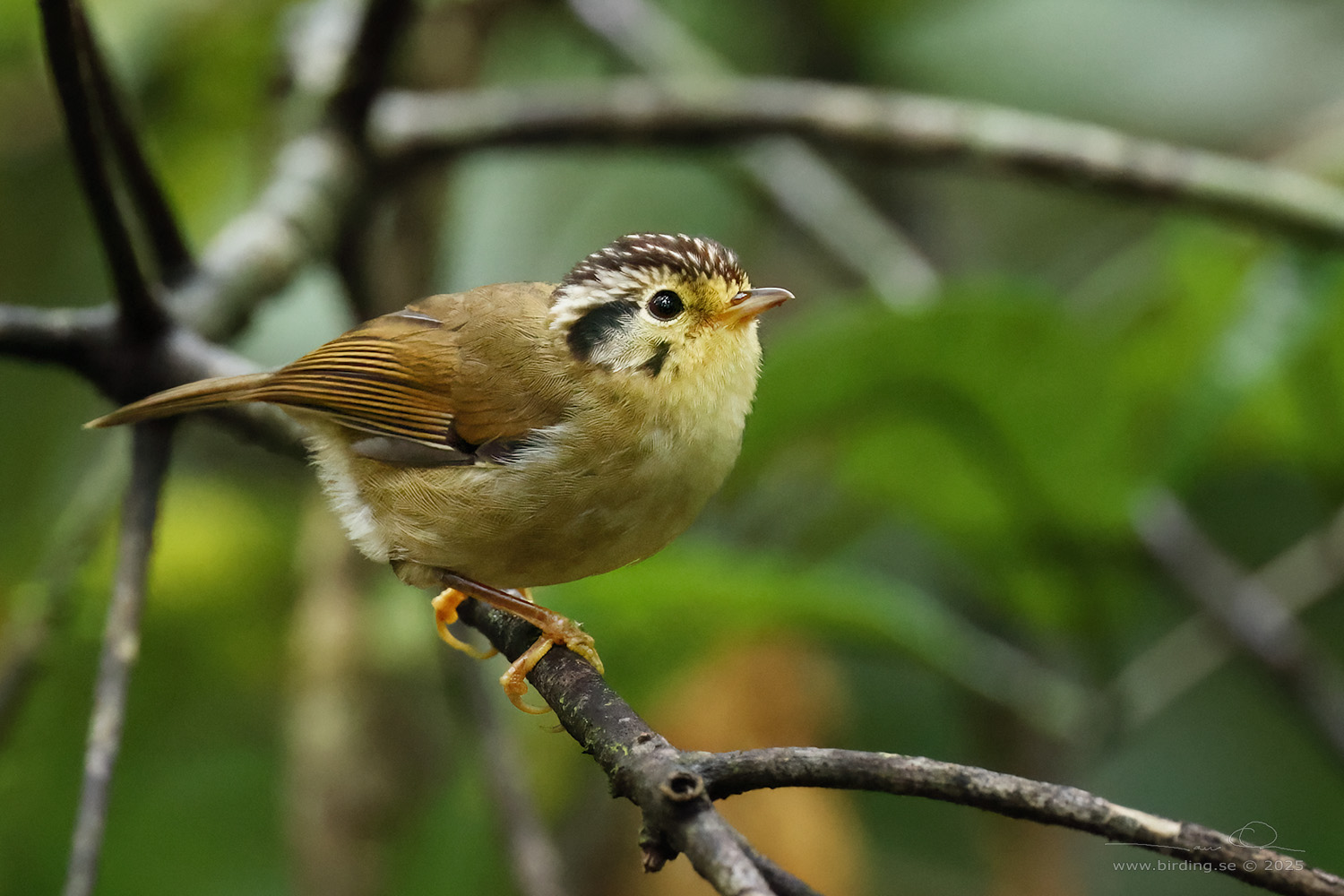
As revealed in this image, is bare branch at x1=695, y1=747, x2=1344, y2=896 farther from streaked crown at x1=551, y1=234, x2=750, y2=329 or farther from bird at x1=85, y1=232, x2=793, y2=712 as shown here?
streaked crown at x1=551, y1=234, x2=750, y2=329

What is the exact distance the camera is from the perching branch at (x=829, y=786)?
1.05 metres

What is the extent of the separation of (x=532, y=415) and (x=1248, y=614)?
7.64 feet

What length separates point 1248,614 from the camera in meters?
3.57

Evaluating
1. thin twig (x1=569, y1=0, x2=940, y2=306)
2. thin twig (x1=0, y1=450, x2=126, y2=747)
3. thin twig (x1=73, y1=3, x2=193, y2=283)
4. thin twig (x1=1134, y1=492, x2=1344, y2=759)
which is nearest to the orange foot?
thin twig (x1=0, y1=450, x2=126, y2=747)

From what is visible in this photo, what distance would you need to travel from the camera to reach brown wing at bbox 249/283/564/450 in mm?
2363

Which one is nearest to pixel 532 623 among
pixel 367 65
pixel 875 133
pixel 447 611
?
pixel 447 611

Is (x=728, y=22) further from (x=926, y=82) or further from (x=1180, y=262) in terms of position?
(x=1180, y=262)

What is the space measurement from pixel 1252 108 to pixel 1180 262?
2128 millimetres

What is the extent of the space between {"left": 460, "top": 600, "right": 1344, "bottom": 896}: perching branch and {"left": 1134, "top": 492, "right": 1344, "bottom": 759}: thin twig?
2.41m

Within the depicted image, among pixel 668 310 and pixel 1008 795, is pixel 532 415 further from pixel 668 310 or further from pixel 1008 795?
pixel 1008 795

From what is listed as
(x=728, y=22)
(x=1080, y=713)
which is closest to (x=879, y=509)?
(x=1080, y=713)

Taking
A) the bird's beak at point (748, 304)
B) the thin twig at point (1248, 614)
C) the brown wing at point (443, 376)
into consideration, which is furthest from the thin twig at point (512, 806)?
the thin twig at point (1248, 614)

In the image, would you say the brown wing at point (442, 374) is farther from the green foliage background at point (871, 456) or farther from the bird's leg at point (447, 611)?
the green foliage background at point (871, 456)

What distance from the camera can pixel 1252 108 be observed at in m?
5.00
